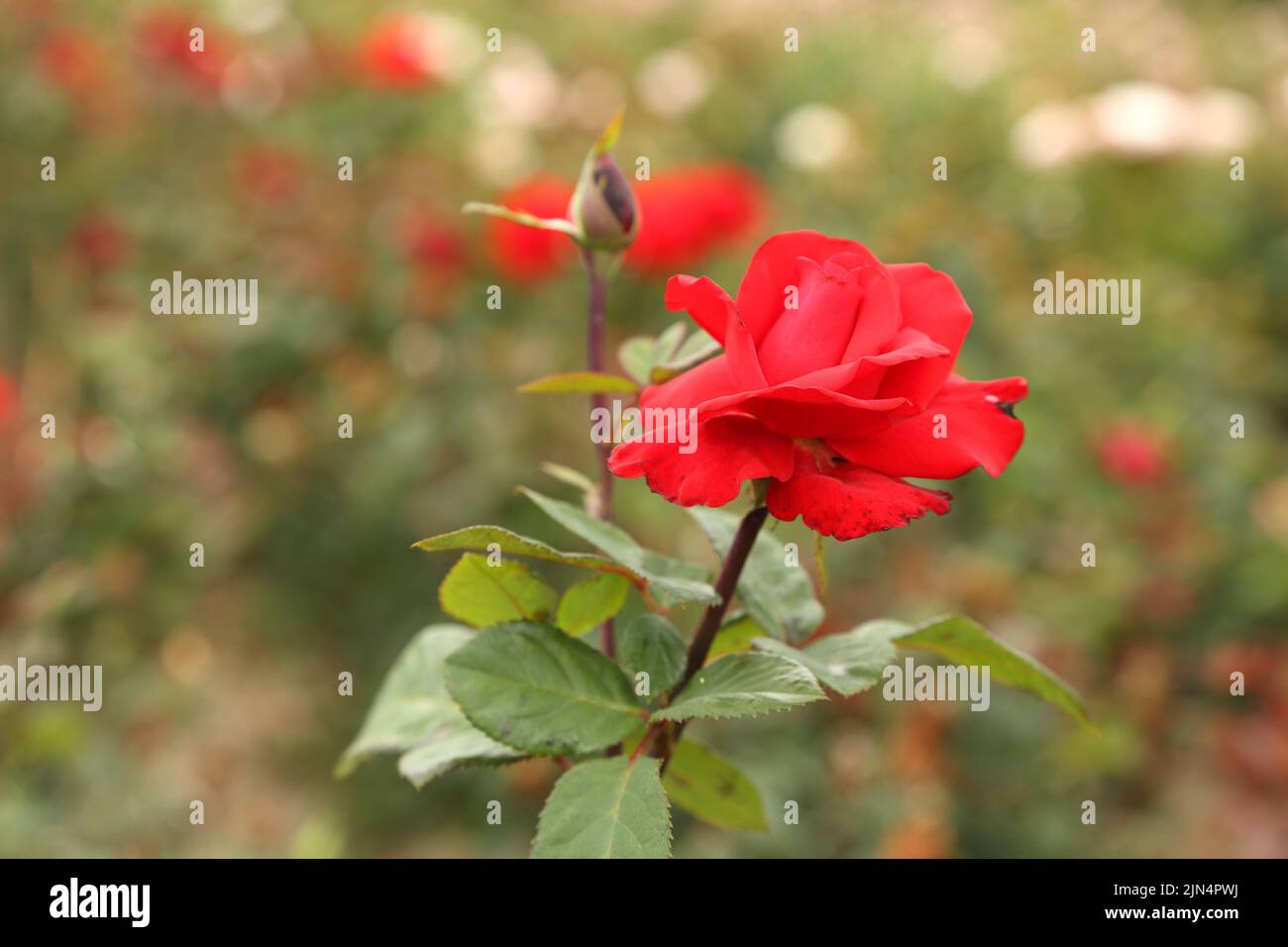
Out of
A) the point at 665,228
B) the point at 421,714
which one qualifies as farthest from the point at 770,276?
the point at 665,228

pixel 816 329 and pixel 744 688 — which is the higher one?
pixel 816 329

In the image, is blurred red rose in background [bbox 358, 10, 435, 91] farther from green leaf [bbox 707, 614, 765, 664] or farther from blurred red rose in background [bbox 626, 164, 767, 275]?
green leaf [bbox 707, 614, 765, 664]

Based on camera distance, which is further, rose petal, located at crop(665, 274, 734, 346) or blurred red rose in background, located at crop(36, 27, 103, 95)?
blurred red rose in background, located at crop(36, 27, 103, 95)

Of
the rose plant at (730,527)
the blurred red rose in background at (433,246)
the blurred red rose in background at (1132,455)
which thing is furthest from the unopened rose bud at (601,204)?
the blurred red rose in background at (433,246)

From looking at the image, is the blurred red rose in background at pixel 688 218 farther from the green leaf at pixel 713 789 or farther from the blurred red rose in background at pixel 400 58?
the green leaf at pixel 713 789

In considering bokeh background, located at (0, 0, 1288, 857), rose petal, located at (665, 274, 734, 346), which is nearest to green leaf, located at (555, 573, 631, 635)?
rose petal, located at (665, 274, 734, 346)

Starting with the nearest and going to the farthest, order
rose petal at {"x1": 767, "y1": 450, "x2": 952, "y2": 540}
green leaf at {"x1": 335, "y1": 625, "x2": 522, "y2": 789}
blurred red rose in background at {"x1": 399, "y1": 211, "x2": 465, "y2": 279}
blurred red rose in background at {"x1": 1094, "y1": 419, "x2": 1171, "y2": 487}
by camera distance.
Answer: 1. rose petal at {"x1": 767, "y1": 450, "x2": 952, "y2": 540}
2. green leaf at {"x1": 335, "y1": 625, "x2": 522, "y2": 789}
3. blurred red rose in background at {"x1": 1094, "y1": 419, "x2": 1171, "y2": 487}
4. blurred red rose in background at {"x1": 399, "y1": 211, "x2": 465, "y2": 279}

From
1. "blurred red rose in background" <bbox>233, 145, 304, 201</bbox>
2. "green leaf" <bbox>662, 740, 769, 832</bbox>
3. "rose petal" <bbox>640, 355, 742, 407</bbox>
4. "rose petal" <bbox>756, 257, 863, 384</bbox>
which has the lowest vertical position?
"green leaf" <bbox>662, 740, 769, 832</bbox>

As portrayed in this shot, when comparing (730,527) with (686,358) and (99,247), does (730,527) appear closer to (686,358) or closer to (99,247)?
(686,358)
